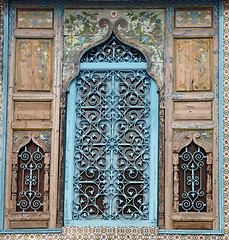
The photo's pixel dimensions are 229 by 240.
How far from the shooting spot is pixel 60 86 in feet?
26.9

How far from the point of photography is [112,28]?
27.3 ft

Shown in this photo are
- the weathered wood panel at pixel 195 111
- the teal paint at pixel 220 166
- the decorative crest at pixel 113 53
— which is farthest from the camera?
the decorative crest at pixel 113 53

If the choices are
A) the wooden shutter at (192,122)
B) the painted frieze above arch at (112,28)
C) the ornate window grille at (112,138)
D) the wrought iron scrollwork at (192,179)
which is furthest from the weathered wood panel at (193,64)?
the wrought iron scrollwork at (192,179)

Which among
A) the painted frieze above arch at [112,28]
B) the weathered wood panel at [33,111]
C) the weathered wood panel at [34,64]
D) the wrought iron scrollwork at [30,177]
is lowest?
the wrought iron scrollwork at [30,177]

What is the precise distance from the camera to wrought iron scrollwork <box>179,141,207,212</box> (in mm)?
7973

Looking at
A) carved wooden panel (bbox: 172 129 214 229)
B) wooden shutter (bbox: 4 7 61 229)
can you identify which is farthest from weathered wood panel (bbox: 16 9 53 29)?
carved wooden panel (bbox: 172 129 214 229)

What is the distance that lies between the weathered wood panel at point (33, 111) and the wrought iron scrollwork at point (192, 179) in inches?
79.2

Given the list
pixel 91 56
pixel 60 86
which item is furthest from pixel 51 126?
pixel 91 56

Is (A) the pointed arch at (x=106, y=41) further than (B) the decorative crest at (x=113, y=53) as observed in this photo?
No

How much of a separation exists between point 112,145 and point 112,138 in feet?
0.33

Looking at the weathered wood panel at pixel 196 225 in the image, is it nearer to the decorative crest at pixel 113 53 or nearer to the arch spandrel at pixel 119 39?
the arch spandrel at pixel 119 39

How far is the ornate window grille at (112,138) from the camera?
804 centimetres

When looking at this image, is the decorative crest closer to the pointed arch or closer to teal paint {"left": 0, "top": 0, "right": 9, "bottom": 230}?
the pointed arch

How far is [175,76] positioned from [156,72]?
0.28m
